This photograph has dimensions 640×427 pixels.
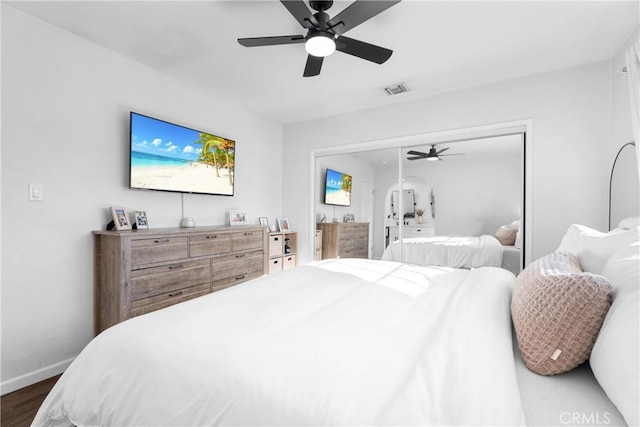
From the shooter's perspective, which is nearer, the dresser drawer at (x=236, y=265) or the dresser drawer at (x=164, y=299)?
the dresser drawer at (x=164, y=299)

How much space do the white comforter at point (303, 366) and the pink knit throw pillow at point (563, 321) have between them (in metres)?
0.09

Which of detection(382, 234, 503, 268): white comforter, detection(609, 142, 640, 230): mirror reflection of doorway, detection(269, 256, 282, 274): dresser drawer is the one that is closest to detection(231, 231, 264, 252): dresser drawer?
detection(269, 256, 282, 274): dresser drawer

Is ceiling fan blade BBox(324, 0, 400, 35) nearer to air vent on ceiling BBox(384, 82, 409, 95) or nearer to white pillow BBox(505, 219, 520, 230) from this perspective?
air vent on ceiling BBox(384, 82, 409, 95)

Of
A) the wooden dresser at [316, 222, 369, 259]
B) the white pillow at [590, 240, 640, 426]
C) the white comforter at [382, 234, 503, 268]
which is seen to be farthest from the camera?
the wooden dresser at [316, 222, 369, 259]

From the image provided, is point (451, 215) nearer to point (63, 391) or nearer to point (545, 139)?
point (545, 139)

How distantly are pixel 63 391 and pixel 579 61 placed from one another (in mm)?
4184

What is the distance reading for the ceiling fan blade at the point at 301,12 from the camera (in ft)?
5.37

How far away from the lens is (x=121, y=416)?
975mm

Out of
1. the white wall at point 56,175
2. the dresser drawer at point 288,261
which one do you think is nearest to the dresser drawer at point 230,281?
the dresser drawer at point 288,261

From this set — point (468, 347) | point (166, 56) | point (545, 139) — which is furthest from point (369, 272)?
point (166, 56)

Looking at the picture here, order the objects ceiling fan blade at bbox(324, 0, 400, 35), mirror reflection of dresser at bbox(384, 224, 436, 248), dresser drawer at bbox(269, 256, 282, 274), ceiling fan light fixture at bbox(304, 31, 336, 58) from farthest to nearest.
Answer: dresser drawer at bbox(269, 256, 282, 274) < mirror reflection of dresser at bbox(384, 224, 436, 248) < ceiling fan light fixture at bbox(304, 31, 336, 58) < ceiling fan blade at bbox(324, 0, 400, 35)

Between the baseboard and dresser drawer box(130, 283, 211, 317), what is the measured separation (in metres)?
0.65

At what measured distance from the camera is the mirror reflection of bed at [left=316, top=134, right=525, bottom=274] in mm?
3029

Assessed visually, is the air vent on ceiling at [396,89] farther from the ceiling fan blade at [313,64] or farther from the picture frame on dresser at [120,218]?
the picture frame on dresser at [120,218]
